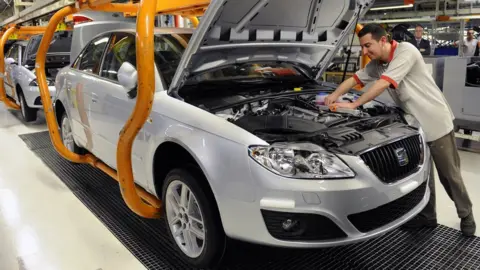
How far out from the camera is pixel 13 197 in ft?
11.9

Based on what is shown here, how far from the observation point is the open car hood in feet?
7.51

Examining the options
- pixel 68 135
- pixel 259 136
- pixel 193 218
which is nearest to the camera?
pixel 259 136

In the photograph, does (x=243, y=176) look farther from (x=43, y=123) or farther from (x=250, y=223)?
(x=43, y=123)

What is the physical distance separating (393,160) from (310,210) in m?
0.59

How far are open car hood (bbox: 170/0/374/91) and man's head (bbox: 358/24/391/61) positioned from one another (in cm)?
27

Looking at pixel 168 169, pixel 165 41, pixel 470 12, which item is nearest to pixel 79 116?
pixel 165 41

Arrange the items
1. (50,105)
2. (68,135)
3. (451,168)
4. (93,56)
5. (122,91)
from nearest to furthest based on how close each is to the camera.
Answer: (451,168), (122,91), (93,56), (50,105), (68,135)

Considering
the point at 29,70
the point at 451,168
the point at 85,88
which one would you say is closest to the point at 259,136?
the point at 451,168

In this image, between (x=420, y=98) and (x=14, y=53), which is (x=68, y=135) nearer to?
(x=420, y=98)

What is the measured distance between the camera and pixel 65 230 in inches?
116

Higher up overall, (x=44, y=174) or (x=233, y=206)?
(x=233, y=206)

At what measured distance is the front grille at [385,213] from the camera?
6.31 feet

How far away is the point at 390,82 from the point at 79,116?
2642mm

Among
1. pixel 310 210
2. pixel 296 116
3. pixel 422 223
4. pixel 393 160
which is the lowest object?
pixel 422 223
